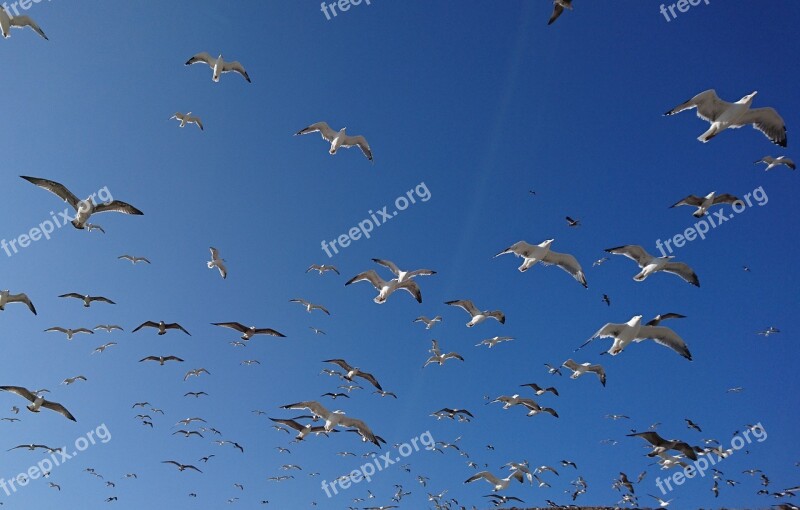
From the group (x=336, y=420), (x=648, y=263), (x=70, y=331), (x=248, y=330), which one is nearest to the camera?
(x=648, y=263)

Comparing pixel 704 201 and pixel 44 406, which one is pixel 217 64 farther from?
pixel 704 201

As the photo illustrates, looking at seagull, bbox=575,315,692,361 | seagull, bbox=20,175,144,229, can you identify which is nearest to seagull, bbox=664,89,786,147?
seagull, bbox=575,315,692,361

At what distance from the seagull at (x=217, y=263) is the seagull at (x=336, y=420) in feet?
30.5

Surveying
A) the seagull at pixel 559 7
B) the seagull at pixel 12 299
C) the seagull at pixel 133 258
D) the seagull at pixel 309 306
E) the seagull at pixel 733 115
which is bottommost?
the seagull at pixel 733 115

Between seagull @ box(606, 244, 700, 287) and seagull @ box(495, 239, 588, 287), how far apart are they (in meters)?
2.08

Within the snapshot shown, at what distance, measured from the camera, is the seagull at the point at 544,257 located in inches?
791

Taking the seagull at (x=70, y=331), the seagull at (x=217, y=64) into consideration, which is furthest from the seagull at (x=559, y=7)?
the seagull at (x=70, y=331)

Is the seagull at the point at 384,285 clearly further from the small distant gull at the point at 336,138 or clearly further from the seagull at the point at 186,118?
the seagull at the point at 186,118

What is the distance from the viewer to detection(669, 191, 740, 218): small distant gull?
1920cm

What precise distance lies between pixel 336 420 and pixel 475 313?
7867 mm

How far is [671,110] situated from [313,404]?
16041 millimetres

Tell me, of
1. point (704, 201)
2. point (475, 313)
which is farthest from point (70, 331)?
point (704, 201)

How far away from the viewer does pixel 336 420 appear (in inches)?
821

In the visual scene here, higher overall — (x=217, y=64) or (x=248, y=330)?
(x=217, y=64)
